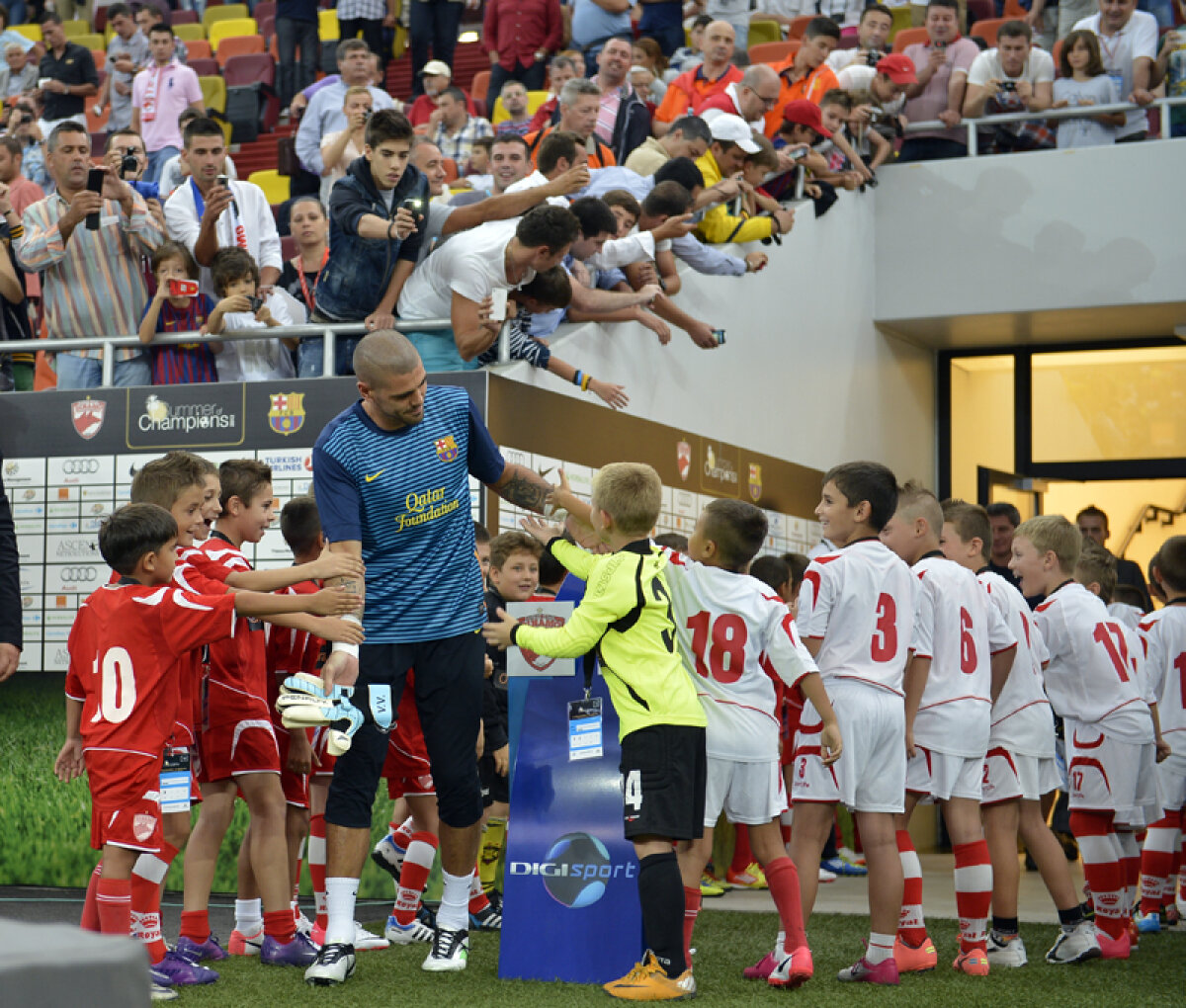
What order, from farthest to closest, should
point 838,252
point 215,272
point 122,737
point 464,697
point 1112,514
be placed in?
point 1112,514 < point 838,252 < point 215,272 < point 464,697 < point 122,737

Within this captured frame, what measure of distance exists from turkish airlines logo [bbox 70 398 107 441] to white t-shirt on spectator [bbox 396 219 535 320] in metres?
1.55

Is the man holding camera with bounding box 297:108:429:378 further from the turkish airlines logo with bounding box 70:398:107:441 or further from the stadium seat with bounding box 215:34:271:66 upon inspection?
the stadium seat with bounding box 215:34:271:66

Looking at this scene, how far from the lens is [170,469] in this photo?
472 centimetres

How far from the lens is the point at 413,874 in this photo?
17.7 ft

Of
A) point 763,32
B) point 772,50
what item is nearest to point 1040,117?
point 772,50

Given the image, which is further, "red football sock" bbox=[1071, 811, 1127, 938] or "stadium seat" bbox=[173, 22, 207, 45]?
"stadium seat" bbox=[173, 22, 207, 45]

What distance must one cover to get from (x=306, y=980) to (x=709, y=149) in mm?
6102

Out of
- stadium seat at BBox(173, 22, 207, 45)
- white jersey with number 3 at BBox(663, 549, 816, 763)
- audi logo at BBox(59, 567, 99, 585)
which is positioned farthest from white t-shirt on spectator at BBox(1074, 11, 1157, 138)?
stadium seat at BBox(173, 22, 207, 45)

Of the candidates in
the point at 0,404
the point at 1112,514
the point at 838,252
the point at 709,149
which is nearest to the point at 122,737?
the point at 0,404

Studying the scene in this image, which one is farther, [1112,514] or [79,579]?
[1112,514]

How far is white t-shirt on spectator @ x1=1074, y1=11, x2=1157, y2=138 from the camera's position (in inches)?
430

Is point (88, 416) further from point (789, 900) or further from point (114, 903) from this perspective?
point (789, 900)

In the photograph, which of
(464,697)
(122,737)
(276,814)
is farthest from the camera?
(276,814)

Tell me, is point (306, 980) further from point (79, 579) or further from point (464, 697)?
point (79, 579)
